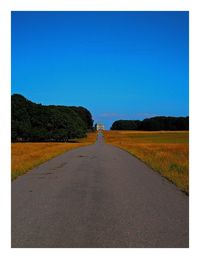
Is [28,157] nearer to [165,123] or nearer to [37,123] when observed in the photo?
[37,123]

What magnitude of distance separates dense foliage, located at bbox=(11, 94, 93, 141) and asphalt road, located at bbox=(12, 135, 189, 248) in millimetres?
54707

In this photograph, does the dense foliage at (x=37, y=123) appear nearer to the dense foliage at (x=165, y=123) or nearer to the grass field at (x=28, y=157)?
the grass field at (x=28, y=157)

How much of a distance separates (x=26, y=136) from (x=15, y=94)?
39.0 ft

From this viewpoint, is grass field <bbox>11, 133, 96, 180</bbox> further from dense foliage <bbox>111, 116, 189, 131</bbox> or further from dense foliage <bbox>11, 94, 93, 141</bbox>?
dense foliage <bbox>111, 116, 189, 131</bbox>

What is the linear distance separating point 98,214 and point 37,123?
64163mm

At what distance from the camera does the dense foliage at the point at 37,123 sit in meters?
66.6

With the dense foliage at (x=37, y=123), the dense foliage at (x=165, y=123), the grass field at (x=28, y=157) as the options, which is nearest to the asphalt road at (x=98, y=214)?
the grass field at (x=28, y=157)

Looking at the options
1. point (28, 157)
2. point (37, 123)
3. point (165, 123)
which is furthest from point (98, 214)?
point (165, 123)

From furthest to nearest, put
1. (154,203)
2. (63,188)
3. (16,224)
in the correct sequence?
(63,188) → (154,203) → (16,224)

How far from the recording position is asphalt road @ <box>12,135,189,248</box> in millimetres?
5863

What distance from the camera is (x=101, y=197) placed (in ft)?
31.3
